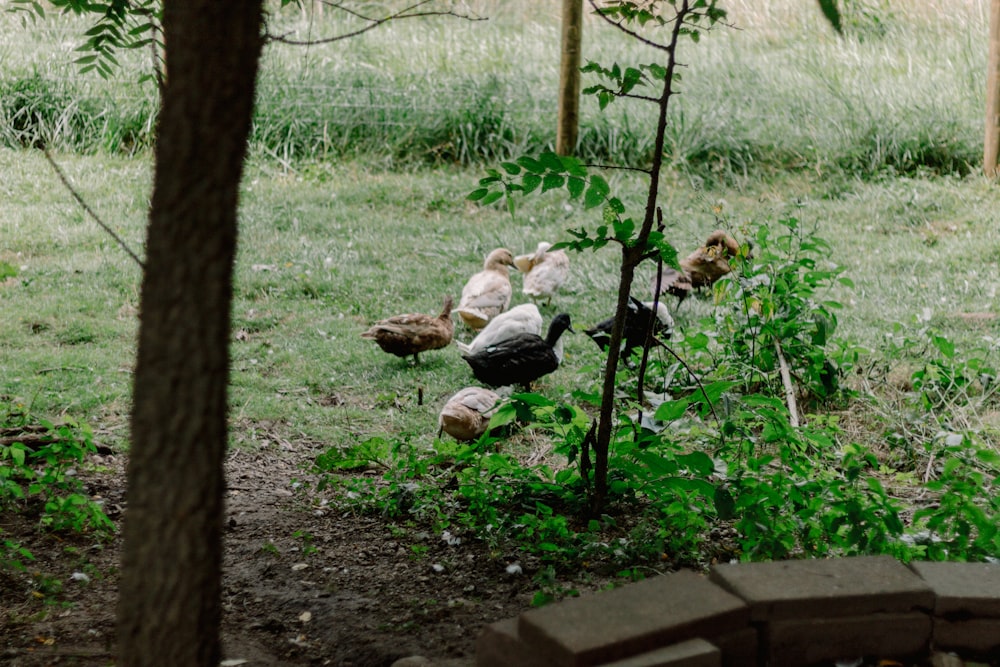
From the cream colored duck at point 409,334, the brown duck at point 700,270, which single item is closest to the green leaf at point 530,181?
the cream colored duck at point 409,334

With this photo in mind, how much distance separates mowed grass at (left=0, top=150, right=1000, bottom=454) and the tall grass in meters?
0.49

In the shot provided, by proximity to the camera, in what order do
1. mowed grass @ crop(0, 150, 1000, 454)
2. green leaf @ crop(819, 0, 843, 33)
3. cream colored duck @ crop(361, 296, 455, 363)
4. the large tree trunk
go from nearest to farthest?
green leaf @ crop(819, 0, 843, 33)
the large tree trunk
mowed grass @ crop(0, 150, 1000, 454)
cream colored duck @ crop(361, 296, 455, 363)

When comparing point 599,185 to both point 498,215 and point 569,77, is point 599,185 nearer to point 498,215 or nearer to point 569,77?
point 498,215

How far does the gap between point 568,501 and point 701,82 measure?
31.1 feet

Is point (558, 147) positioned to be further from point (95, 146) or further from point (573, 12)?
point (95, 146)

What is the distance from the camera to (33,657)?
8.65 feet

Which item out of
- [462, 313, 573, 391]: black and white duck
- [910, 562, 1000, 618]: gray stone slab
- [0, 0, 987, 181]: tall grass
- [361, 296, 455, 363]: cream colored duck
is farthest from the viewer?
[0, 0, 987, 181]: tall grass

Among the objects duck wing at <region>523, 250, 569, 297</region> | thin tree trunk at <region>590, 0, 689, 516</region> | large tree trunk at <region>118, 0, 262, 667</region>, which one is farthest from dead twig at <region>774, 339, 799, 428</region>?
large tree trunk at <region>118, 0, 262, 667</region>

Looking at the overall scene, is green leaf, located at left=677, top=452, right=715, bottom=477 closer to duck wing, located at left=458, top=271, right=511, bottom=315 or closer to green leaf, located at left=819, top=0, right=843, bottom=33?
green leaf, located at left=819, top=0, right=843, bottom=33

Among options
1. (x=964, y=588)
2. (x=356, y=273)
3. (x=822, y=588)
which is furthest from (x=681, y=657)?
(x=356, y=273)

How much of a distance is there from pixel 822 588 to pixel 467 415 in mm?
2509

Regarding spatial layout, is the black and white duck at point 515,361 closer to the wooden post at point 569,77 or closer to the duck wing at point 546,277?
the duck wing at point 546,277

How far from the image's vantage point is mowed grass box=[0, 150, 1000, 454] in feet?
17.9

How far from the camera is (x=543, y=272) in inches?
279
